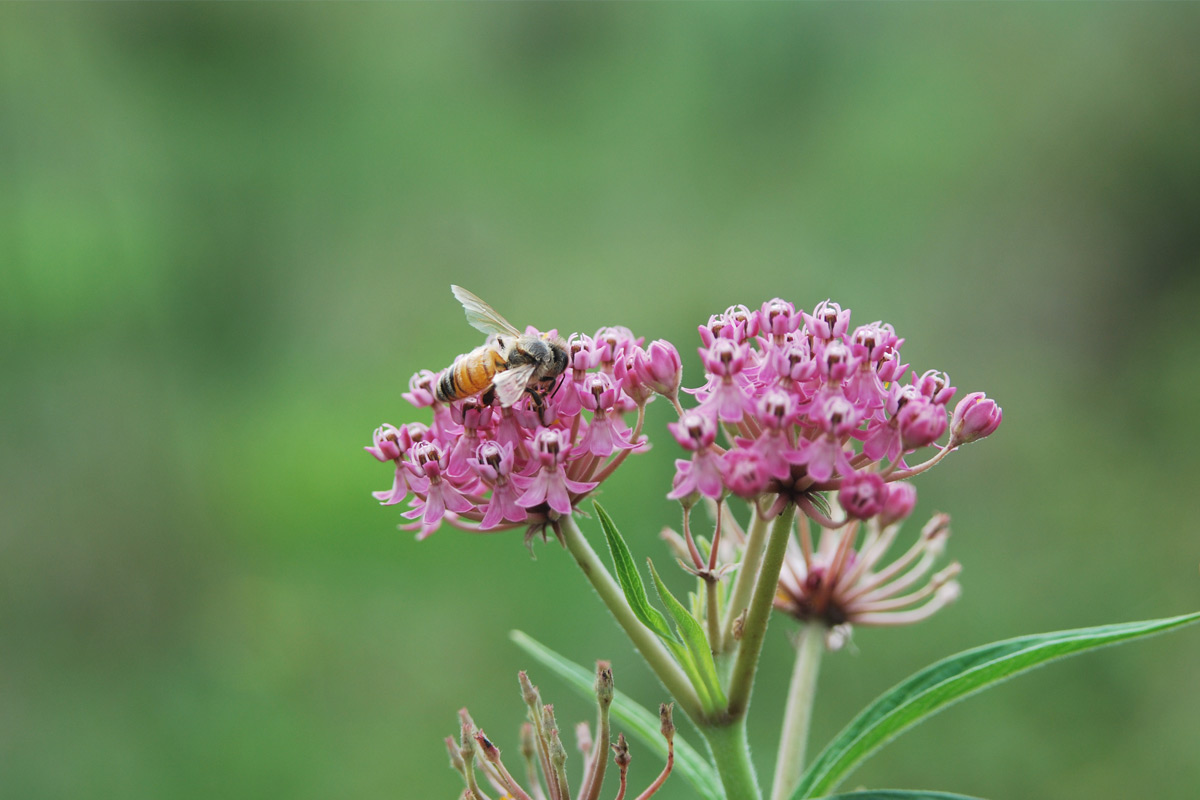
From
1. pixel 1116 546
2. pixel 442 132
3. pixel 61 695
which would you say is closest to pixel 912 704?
pixel 1116 546

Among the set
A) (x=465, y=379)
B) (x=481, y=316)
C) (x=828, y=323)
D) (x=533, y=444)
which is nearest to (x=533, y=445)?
(x=533, y=444)

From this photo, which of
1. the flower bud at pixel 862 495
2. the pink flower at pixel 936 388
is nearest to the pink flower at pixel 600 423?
the flower bud at pixel 862 495

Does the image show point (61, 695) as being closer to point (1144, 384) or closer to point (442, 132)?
point (442, 132)

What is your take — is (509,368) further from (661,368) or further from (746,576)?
(746,576)

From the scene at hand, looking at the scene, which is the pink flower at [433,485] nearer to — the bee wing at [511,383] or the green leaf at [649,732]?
the bee wing at [511,383]

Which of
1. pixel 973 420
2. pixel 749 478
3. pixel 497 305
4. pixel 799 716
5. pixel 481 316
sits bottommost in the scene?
pixel 799 716

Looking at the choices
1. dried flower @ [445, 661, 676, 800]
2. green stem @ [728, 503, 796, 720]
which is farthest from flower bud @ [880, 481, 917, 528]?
dried flower @ [445, 661, 676, 800]
